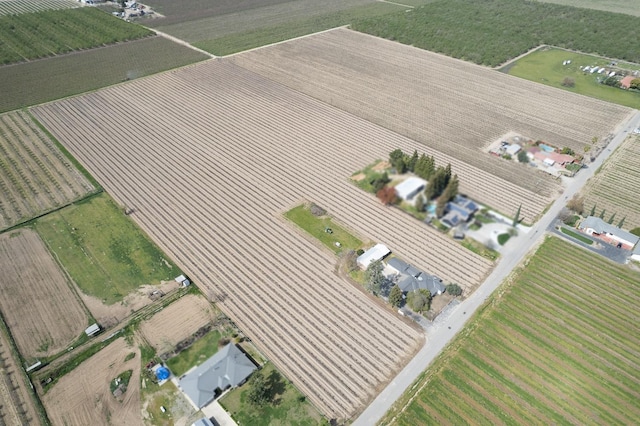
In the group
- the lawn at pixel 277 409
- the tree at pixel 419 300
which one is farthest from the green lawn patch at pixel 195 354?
the tree at pixel 419 300

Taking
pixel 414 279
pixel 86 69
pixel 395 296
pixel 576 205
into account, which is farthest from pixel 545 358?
pixel 86 69

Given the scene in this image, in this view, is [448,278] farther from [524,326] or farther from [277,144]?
[277,144]

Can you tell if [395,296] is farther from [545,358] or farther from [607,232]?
[607,232]

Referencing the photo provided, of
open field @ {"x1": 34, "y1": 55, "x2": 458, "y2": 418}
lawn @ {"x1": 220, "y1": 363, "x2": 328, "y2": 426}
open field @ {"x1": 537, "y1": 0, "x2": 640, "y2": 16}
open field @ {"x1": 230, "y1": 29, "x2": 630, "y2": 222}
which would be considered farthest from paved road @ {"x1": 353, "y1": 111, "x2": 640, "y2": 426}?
open field @ {"x1": 537, "y1": 0, "x2": 640, "y2": 16}

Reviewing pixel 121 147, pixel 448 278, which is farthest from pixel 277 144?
pixel 448 278

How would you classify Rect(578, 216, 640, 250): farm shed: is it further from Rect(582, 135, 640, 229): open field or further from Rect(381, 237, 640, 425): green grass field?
Rect(381, 237, 640, 425): green grass field

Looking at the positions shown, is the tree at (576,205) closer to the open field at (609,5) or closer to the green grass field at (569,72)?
the green grass field at (569,72)
